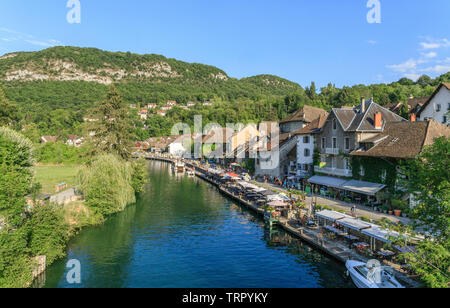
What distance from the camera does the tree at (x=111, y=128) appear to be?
4325 centimetres

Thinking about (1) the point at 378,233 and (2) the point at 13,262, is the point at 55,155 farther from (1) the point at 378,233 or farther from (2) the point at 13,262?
(1) the point at 378,233

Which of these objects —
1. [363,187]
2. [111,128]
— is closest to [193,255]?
[363,187]

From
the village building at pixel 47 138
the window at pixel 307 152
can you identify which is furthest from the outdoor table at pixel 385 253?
the village building at pixel 47 138

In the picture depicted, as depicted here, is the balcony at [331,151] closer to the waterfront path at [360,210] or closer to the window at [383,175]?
the waterfront path at [360,210]

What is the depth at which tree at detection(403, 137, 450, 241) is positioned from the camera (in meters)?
→ 13.5

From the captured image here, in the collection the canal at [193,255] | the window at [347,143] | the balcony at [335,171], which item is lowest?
the canal at [193,255]

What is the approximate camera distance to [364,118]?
37250 millimetres

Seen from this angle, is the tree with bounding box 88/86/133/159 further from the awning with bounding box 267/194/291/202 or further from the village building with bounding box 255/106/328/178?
the village building with bounding box 255/106/328/178

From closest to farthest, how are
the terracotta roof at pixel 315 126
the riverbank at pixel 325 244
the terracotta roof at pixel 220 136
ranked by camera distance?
the riverbank at pixel 325 244, the terracotta roof at pixel 315 126, the terracotta roof at pixel 220 136

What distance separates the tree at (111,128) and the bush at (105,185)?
5.05m

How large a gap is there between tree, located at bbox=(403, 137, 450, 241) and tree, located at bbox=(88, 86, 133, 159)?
37935 mm

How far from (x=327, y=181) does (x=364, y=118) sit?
914 cm

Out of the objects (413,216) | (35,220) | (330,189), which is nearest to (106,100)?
(35,220)
